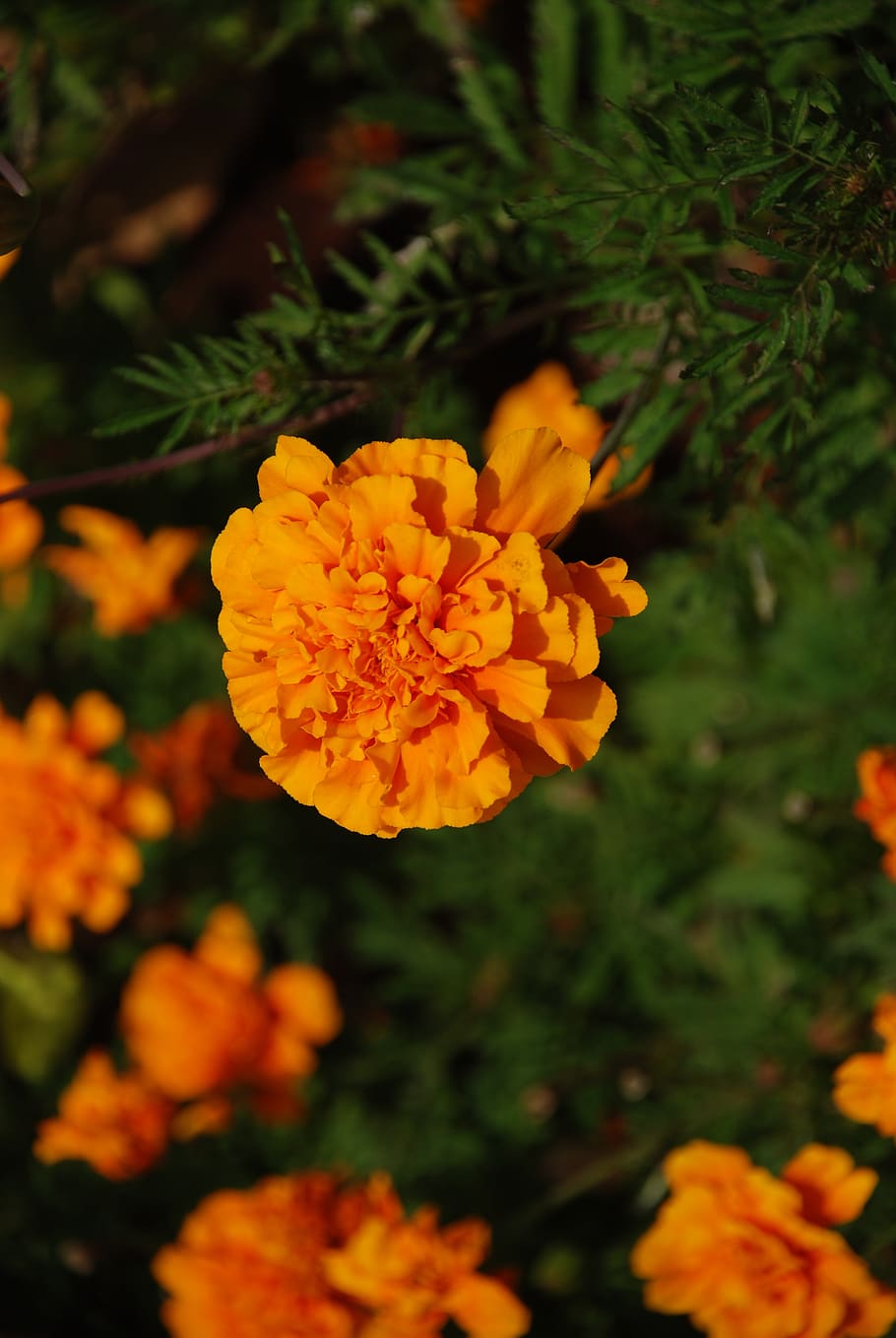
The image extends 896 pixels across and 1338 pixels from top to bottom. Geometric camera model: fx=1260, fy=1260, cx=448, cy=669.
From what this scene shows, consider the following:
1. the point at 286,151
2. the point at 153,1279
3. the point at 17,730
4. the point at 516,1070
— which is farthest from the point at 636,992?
the point at 286,151

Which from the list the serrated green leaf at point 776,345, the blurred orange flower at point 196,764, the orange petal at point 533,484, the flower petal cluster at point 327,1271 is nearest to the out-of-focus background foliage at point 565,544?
the serrated green leaf at point 776,345

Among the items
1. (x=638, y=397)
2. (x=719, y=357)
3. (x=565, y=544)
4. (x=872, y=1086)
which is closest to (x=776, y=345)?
(x=719, y=357)

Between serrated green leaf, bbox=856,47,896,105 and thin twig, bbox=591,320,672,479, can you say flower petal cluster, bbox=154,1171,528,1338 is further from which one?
serrated green leaf, bbox=856,47,896,105

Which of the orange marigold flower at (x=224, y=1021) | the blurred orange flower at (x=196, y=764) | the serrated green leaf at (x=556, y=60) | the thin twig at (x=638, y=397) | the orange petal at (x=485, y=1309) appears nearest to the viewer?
the thin twig at (x=638, y=397)

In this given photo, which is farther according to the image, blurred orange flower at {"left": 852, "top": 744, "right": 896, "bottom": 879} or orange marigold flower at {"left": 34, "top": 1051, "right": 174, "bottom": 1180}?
orange marigold flower at {"left": 34, "top": 1051, "right": 174, "bottom": 1180}

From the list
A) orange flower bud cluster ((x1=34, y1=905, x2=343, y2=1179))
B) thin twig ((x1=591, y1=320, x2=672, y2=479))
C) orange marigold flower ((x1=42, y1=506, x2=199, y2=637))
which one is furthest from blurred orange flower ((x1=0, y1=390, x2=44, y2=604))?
thin twig ((x1=591, y1=320, x2=672, y2=479))

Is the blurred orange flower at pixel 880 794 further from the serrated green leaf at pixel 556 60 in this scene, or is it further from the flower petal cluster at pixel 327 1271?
the serrated green leaf at pixel 556 60

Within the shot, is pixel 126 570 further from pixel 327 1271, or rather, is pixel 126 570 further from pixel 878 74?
pixel 878 74
